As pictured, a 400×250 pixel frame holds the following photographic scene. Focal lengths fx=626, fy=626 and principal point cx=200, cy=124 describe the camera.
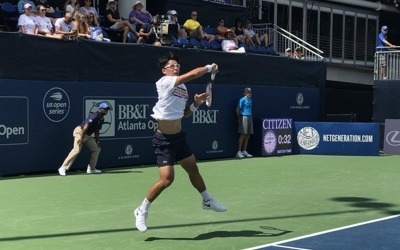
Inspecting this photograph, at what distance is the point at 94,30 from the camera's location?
1627cm

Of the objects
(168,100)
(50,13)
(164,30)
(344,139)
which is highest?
(50,13)

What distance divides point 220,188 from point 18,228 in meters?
4.81

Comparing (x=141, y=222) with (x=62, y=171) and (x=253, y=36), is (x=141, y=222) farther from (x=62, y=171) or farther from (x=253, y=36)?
(x=253, y=36)

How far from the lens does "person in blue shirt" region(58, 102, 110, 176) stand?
1387 centimetres

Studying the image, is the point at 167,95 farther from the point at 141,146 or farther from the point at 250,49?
the point at 250,49

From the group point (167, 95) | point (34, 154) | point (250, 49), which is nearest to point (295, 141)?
point (250, 49)

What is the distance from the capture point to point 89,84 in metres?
15.1

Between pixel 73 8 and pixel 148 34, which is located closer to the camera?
pixel 73 8

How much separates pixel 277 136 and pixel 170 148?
13.3 meters

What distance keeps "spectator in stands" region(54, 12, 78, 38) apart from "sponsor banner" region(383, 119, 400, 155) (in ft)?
36.7

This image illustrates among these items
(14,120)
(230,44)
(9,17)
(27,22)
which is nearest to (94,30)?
(27,22)

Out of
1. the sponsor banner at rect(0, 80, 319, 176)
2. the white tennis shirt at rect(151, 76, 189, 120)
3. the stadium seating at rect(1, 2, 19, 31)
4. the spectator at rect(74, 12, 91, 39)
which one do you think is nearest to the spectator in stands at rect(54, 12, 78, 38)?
the spectator at rect(74, 12, 91, 39)

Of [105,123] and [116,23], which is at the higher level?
[116,23]

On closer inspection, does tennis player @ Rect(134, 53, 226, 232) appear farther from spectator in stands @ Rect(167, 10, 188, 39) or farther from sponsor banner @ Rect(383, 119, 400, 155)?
sponsor banner @ Rect(383, 119, 400, 155)
